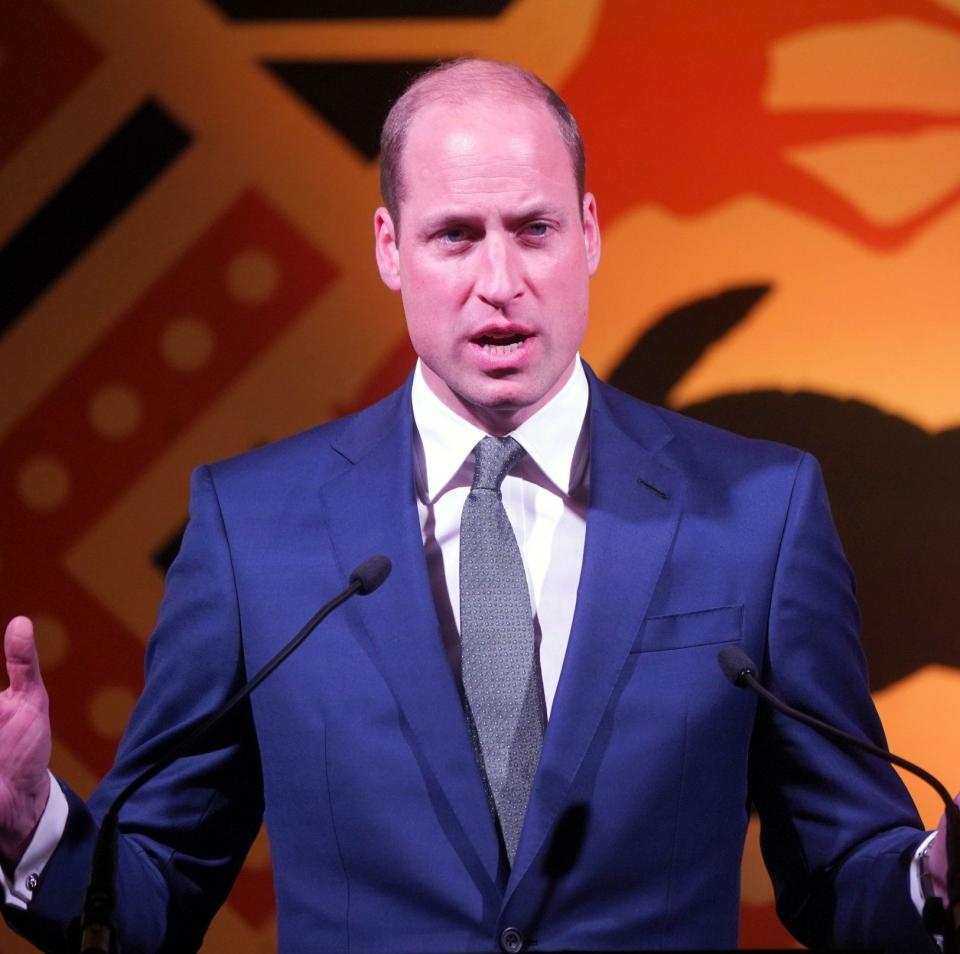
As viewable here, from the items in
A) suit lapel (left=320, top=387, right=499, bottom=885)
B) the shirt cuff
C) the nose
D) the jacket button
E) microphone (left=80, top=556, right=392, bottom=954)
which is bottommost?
the shirt cuff

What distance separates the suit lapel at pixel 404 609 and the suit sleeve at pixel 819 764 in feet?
1.17

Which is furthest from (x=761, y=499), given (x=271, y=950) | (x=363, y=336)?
(x=271, y=950)

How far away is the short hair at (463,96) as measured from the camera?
1562 mm

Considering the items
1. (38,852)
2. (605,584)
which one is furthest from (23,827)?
(605,584)

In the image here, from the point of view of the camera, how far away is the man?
4.54 feet

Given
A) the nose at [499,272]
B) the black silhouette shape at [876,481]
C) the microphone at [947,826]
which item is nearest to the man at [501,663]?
the nose at [499,272]

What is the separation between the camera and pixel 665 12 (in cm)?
215

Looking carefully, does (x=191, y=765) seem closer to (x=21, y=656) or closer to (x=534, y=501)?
(x=21, y=656)

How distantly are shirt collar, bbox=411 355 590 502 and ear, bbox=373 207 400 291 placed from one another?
150 mm

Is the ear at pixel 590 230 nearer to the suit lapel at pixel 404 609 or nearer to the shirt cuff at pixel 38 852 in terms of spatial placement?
the suit lapel at pixel 404 609

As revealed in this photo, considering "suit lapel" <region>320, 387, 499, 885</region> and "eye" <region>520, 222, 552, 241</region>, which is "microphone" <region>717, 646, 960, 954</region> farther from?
"eye" <region>520, 222, 552, 241</region>

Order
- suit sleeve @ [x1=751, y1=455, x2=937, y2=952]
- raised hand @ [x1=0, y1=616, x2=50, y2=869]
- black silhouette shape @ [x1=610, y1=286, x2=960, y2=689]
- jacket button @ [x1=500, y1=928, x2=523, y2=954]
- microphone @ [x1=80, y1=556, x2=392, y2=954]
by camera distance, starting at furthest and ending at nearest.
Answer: black silhouette shape @ [x1=610, y1=286, x2=960, y2=689], suit sleeve @ [x1=751, y1=455, x2=937, y2=952], jacket button @ [x1=500, y1=928, x2=523, y2=954], raised hand @ [x1=0, y1=616, x2=50, y2=869], microphone @ [x1=80, y1=556, x2=392, y2=954]

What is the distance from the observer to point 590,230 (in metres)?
1.65

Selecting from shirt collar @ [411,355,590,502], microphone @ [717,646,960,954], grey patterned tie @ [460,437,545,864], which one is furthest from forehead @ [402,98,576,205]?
microphone @ [717,646,960,954]
